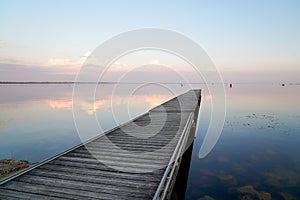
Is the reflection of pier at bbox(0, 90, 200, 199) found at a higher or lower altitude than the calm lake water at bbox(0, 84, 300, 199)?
higher

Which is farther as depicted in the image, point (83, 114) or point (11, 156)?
point (83, 114)

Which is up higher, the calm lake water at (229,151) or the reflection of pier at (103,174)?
the reflection of pier at (103,174)

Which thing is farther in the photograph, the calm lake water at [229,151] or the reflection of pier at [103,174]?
the calm lake water at [229,151]

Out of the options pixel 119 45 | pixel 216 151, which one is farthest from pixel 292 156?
pixel 119 45

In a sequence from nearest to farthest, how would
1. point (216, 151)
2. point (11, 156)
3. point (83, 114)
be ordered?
point (11, 156) → point (216, 151) → point (83, 114)

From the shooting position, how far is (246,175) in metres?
8.12

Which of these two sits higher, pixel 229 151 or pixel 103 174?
pixel 103 174

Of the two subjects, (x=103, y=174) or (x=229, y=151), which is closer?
(x=103, y=174)

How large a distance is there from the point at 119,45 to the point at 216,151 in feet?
25.7

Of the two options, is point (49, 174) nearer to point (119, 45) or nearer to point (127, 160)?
point (127, 160)

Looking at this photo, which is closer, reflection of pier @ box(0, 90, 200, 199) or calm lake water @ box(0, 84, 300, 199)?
reflection of pier @ box(0, 90, 200, 199)

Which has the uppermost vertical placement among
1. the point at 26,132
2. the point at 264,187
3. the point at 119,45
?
the point at 119,45

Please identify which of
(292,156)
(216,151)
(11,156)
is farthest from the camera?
(216,151)

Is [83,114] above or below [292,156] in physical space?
above
